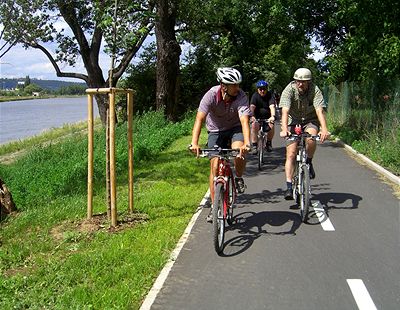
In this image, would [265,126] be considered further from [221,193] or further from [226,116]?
[221,193]

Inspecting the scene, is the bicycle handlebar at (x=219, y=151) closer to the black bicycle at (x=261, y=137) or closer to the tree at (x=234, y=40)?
the black bicycle at (x=261, y=137)

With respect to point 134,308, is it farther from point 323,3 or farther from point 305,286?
point 323,3

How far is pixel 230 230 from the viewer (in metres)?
6.60

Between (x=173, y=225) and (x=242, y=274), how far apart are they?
1862mm

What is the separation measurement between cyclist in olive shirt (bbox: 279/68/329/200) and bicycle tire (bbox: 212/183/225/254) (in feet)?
5.96

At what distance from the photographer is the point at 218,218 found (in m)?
5.62

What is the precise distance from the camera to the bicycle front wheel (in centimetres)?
673

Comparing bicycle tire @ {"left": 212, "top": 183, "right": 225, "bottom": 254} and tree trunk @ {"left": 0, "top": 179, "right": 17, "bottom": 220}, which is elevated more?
bicycle tire @ {"left": 212, "top": 183, "right": 225, "bottom": 254}

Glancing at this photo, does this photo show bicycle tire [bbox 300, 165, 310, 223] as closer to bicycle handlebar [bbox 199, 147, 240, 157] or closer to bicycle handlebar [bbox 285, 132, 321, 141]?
bicycle handlebar [bbox 285, 132, 321, 141]

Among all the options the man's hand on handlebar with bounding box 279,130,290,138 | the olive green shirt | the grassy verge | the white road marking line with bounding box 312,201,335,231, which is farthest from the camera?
the olive green shirt

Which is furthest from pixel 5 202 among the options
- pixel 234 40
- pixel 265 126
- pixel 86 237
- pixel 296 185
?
pixel 234 40

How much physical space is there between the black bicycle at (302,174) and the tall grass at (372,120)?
365 centimetres

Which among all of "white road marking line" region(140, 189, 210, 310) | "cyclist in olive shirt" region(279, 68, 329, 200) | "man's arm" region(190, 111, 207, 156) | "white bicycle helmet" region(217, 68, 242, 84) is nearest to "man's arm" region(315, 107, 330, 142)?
"cyclist in olive shirt" region(279, 68, 329, 200)

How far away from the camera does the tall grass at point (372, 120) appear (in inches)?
455
